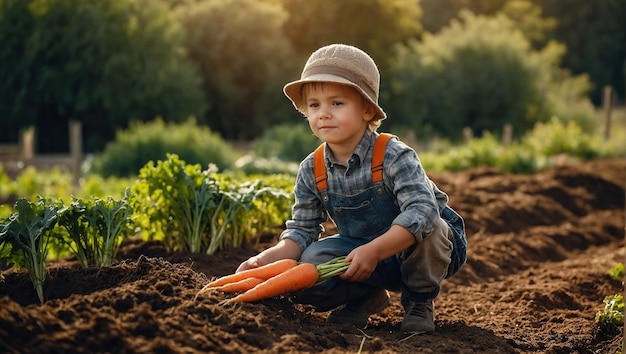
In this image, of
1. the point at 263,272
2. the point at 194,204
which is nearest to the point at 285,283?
the point at 263,272

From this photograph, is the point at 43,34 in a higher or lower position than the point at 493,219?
higher

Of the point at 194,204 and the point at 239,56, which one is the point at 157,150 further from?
the point at 239,56

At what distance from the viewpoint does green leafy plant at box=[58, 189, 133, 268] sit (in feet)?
14.1

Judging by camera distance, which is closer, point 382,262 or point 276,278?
point 276,278

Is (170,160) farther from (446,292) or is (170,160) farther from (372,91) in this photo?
(446,292)

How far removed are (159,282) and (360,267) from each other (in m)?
0.88

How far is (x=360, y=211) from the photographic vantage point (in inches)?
161

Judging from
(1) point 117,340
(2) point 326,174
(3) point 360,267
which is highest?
(2) point 326,174

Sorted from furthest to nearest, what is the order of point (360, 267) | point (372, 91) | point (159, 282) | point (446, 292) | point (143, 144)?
point (143, 144), point (446, 292), point (372, 91), point (360, 267), point (159, 282)

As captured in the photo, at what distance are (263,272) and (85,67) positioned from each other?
2320 centimetres

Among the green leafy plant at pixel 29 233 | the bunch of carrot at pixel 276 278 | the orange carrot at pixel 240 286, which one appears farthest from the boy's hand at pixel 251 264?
the green leafy plant at pixel 29 233

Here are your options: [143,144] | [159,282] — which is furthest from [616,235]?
[143,144]

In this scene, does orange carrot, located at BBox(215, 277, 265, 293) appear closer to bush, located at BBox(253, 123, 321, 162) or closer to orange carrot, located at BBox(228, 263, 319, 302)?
orange carrot, located at BBox(228, 263, 319, 302)

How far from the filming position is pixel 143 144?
50.9ft
